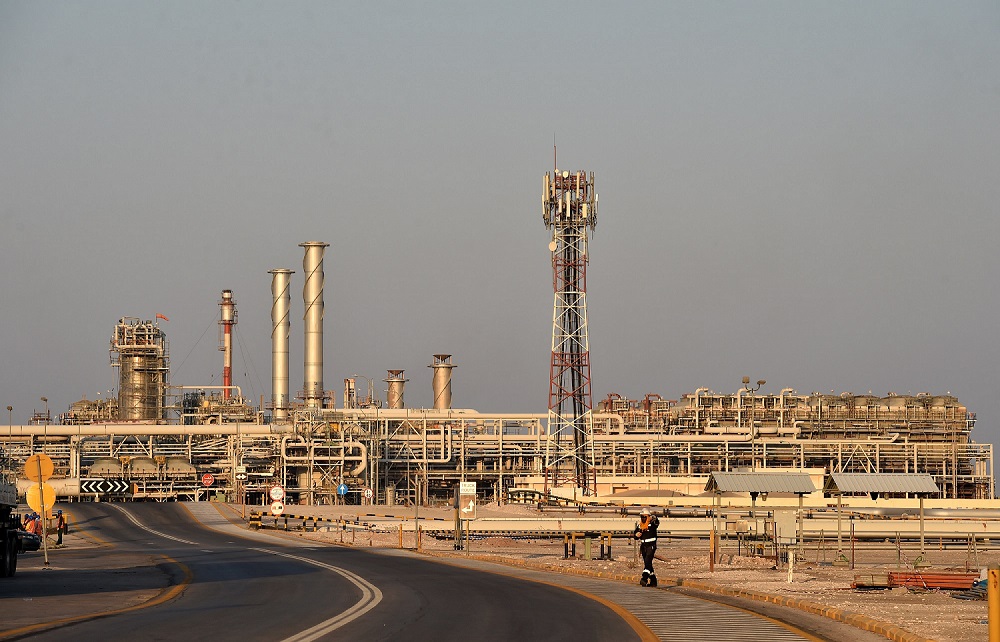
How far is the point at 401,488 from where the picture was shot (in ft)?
345

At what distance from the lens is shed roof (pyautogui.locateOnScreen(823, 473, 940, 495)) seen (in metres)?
38.8

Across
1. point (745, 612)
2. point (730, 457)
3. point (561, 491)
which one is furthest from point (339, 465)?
point (745, 612)

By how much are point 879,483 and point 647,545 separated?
14550mm

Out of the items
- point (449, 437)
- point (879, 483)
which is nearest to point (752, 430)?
point (449, 437)

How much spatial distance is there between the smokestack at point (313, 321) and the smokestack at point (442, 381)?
547 inches

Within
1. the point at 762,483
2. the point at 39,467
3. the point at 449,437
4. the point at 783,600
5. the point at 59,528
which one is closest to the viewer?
the point at 783,600

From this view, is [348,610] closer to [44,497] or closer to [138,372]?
[44,497]

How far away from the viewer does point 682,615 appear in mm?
20203

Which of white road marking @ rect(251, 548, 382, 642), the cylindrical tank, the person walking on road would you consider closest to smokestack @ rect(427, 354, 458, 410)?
the cylindrical tank

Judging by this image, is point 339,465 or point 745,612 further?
point 339,465

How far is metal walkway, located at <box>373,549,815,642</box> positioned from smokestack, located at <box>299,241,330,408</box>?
3058 inches

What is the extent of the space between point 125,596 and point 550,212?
243ft

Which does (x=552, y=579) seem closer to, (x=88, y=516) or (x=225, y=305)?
(x=88, y=516)

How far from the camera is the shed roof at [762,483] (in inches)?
1535
